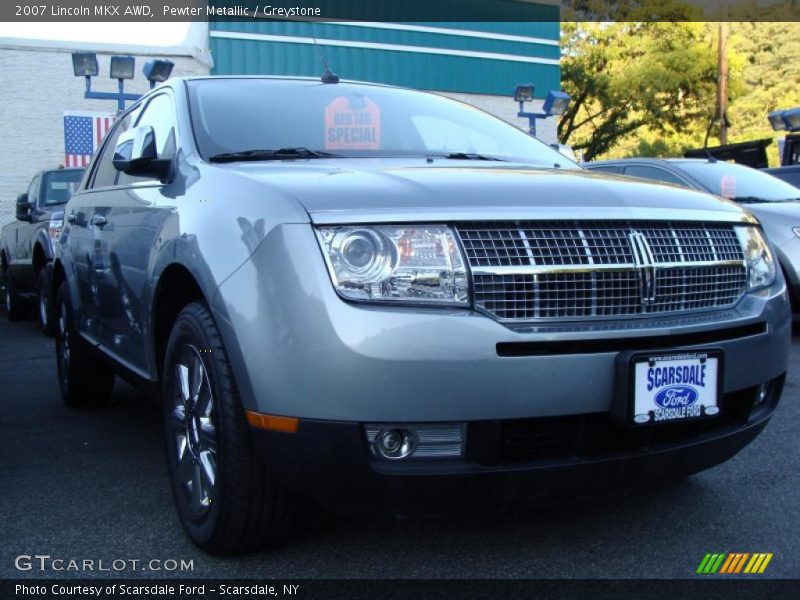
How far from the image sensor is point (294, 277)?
7.59 feet

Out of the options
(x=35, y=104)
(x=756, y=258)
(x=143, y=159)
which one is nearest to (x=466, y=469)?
(x=756, y=258)

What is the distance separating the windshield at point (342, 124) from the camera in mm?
3398

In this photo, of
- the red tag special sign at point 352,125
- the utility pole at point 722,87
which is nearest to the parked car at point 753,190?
the red tag special sign at point 352,125

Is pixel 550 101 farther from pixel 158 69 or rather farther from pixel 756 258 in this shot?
pixel 756 258

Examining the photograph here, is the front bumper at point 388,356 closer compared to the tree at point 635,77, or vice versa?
the front bumper at point 388,356

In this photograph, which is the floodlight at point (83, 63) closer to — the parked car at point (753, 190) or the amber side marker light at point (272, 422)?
the parked car at point (753, 190)

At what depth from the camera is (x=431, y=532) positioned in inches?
116

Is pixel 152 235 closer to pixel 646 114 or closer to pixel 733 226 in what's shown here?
pixel 733 226

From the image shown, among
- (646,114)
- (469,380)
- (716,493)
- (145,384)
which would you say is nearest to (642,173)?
(716,493)

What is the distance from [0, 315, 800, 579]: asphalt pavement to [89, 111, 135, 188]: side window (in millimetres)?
1397

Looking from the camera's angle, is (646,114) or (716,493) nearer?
(716,493)

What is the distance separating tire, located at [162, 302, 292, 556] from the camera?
2508mm

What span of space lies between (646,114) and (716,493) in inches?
1184

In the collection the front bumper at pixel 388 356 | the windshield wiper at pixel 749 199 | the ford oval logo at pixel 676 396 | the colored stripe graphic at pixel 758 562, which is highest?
the windshield wiper at pixel 749 199
